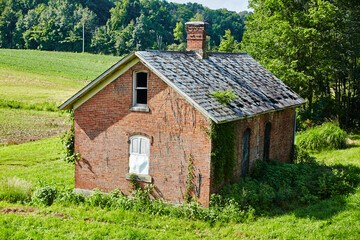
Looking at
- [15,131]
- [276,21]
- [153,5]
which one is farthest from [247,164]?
[153,5]

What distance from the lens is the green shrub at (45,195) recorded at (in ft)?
54.0

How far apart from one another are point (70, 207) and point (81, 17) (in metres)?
114

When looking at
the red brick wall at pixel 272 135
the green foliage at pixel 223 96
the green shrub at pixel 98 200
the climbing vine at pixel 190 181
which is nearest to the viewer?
the climbing vine at pixel 190 181

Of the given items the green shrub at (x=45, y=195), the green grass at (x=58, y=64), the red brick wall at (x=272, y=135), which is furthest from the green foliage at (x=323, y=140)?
the green grass at (x=58, y=64)

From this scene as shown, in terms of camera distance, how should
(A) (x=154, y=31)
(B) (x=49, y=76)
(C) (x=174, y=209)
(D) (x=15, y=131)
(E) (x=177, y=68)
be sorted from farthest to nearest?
(A) (x=154, y=31), (B) (x=49, y=76), (D) (x=15, y=131), (E) (x=177, y=68), (C) (x=174, y=209)

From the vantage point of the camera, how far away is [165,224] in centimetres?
1405

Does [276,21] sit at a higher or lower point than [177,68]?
higher

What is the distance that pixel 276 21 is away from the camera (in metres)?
33.0

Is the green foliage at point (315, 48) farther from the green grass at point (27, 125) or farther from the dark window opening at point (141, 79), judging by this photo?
the green grass at point (27, 125)

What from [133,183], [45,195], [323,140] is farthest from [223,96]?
[323,140]

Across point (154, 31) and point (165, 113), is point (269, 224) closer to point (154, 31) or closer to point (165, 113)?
point (165, 113)

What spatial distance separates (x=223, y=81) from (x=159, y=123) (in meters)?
4.40

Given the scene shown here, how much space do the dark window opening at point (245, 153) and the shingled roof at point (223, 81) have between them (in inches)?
47.0

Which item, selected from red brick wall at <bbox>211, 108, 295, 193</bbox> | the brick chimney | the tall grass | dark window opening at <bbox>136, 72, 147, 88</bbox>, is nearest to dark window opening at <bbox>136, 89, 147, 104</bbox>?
dark window opening at <bbox>136, 72, 147, 88</bbox>
